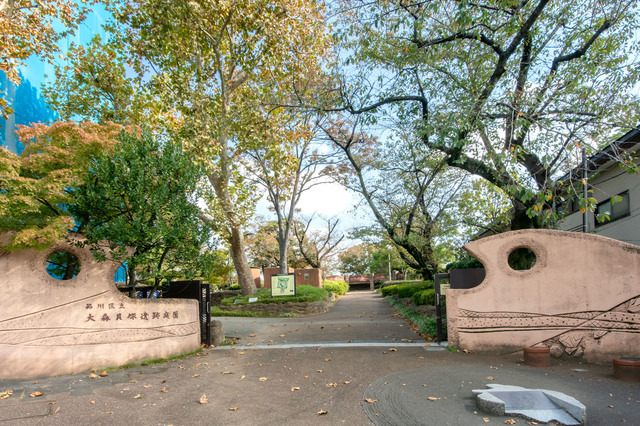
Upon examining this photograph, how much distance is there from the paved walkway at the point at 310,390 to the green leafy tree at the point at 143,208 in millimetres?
2051

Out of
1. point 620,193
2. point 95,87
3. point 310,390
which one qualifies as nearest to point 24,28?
point 95,87

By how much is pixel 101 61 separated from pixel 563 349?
1544 centimetres

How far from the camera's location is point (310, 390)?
5.68 meters

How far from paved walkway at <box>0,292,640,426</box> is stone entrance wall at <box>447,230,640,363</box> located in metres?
0.54

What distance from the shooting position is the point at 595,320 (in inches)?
285

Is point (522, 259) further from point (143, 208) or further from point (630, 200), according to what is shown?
point (143, 208)

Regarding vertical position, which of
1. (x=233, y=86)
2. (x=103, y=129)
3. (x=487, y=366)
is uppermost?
(x=233, y=86)

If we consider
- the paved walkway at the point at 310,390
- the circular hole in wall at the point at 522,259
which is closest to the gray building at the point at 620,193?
the circular hole in wall at the point at 522,259

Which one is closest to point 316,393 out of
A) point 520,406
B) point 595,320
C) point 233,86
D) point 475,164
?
point 520,406

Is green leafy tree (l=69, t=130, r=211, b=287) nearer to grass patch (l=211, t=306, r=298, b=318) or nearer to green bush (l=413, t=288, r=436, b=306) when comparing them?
green bush (l=413, t=288, r=436, b=306)

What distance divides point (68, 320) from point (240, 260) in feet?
40.5

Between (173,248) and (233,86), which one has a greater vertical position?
(233,86)

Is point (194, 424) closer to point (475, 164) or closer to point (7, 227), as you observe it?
point (7, 227)

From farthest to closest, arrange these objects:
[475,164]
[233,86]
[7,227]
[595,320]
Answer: [233,86] < [475,164] < [595,320] < [7,227]
